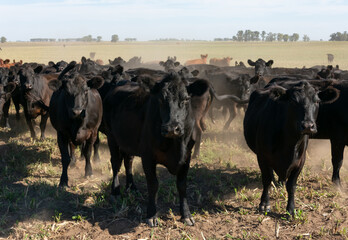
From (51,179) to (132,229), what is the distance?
264 centimetres

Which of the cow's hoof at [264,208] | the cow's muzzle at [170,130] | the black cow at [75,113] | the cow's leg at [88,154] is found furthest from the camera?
the cow's leg at [88,154]

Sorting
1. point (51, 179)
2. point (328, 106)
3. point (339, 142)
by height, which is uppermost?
point (328, 106)

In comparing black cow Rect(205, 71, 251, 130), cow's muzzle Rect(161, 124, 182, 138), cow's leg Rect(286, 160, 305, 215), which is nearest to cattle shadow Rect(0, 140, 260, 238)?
cow's leg Rect(286, 160, 305, 215)

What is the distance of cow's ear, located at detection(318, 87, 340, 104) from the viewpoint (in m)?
5.31

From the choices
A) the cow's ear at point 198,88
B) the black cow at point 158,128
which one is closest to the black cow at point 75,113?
the black cow at point 158,128

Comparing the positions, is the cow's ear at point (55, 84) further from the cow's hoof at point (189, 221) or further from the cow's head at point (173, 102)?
the cow's hoof at point (189, 221)

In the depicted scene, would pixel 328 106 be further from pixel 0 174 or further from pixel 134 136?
pixel 0 174

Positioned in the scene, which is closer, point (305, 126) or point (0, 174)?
point (305, 126)

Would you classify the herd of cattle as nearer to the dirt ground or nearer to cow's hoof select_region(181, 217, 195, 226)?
cow's hoof select_region(181, 217, 195, 226)

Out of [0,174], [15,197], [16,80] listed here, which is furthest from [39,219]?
[16,80]

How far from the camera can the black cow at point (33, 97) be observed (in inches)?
395

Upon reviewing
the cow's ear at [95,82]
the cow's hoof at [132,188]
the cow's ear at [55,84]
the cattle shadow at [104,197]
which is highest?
the cow's ear at [95,82]

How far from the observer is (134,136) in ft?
17.9

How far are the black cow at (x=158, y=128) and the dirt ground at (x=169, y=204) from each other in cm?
34
